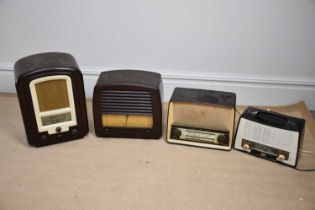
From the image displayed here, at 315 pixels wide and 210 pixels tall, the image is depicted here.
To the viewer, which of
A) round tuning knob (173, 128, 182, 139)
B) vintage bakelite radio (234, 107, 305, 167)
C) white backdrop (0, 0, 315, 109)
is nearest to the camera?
vintage bakelite radio (234, 107, 305, 167)

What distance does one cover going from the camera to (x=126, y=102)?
3.69 ft

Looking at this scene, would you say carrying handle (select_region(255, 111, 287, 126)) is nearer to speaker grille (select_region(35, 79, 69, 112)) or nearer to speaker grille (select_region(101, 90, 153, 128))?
speaker grille (select_region(101, 90, 153, 128))

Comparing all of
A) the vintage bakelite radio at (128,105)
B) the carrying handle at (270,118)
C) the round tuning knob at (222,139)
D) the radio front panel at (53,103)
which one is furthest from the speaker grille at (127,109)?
the carrying handle at (270,118)

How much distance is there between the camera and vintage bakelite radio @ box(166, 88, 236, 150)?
1096mm

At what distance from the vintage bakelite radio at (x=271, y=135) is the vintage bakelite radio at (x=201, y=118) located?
0.05m

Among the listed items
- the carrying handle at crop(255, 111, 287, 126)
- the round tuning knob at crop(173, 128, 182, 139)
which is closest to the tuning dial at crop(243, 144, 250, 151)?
the carrying handle at crop(255, 111, 287, 126)

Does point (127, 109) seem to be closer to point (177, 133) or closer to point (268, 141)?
point (177, 133)

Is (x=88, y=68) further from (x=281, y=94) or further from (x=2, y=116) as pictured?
(x=281, y=94)

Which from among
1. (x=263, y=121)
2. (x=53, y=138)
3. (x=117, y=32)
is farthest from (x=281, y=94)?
(x=53, y=138)

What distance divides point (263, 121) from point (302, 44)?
474 mm

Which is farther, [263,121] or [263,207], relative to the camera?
[263,121]

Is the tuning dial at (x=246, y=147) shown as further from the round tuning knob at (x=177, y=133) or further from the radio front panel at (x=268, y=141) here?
the round tuning knob at (x=177, y=133)

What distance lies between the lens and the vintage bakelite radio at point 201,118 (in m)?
1.10

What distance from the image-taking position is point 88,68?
1447 mm
